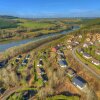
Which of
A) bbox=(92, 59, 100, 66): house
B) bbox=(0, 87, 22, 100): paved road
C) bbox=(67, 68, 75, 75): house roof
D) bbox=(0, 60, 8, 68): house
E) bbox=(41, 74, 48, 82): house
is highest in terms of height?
bbox=(92, 59, 100, 66): house

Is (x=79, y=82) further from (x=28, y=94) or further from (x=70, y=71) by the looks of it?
(x=28, y=94)

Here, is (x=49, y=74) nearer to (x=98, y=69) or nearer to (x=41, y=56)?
(x=98, y=69)

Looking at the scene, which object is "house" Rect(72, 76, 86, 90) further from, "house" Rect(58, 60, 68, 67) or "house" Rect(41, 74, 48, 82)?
"house" Rect(58, 60, 68, 67)

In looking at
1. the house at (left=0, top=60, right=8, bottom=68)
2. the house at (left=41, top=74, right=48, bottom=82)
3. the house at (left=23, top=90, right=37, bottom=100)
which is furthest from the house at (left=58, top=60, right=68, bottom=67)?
the house at (left=0, top=60, right=8, bottom=68)

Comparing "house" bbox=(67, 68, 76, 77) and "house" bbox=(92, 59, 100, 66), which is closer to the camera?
"house" bbox=(67, 68, 76, 77)

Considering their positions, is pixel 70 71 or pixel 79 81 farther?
pixel 70 71

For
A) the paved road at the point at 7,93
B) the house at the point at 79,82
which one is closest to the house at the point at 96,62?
the house at the point at 79,82

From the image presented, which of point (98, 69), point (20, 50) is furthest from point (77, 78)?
point (20, 50)

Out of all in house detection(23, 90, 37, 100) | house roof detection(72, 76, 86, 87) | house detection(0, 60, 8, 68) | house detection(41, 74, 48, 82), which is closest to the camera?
house detection(23, 90, 37, 100)

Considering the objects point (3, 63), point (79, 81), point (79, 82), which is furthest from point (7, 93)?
point (3, 63)

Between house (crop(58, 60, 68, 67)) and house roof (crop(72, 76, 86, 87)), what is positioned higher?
house roof (crop(72, 76, 86, 87))
